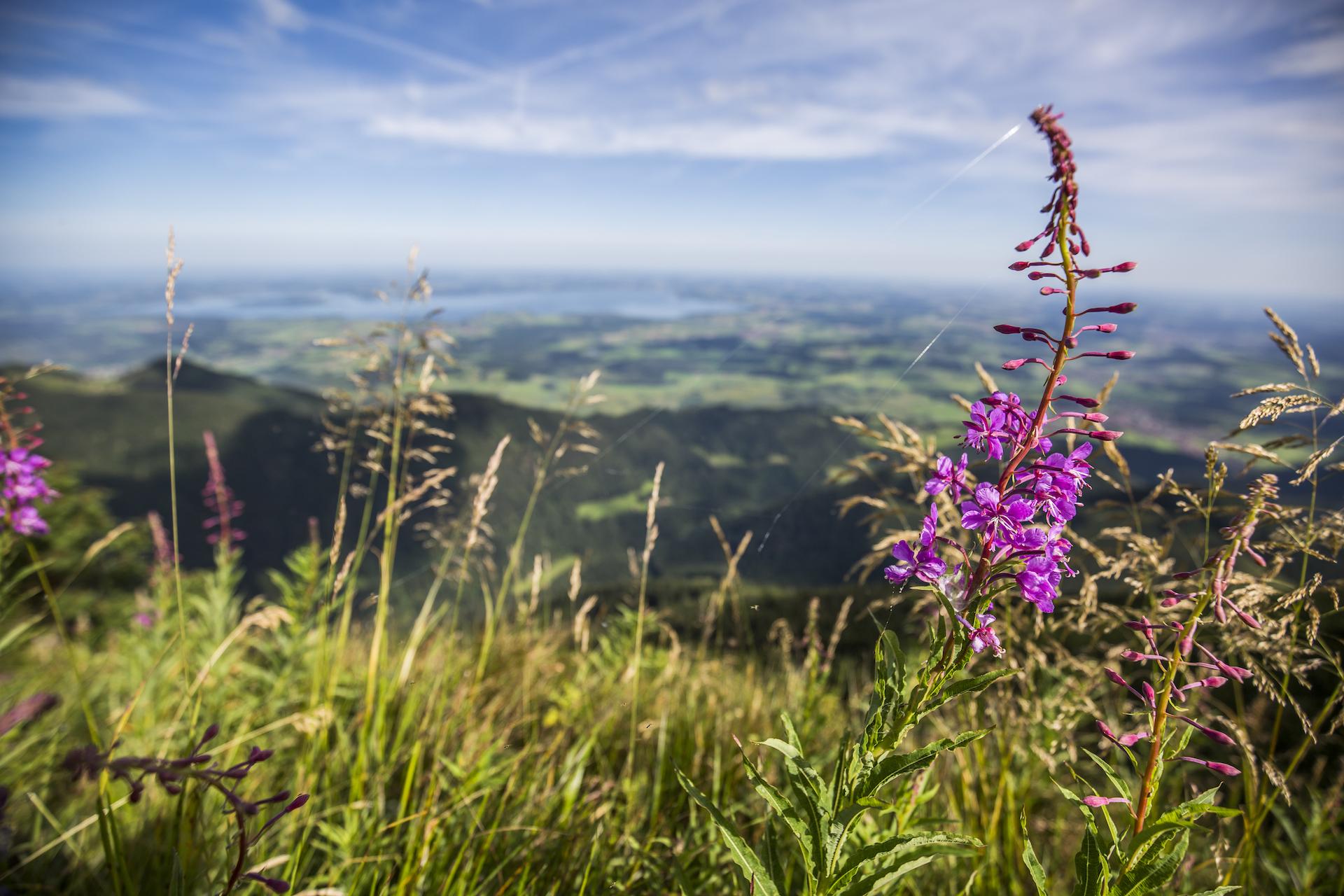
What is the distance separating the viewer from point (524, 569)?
743cm

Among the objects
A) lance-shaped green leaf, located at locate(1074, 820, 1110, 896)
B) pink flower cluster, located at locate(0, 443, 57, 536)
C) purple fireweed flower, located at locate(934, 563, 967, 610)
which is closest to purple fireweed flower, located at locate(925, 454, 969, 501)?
purple fireweed flower, located at locate(934, 563, 967, 610)

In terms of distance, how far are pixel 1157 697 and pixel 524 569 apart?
22.6ft

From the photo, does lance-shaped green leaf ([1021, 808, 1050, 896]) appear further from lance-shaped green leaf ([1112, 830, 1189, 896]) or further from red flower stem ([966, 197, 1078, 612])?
red flower stem ([966, 197, 1078, 612])

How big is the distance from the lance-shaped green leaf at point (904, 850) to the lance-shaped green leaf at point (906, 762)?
0.33 feet

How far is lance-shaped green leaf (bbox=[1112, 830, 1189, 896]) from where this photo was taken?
3.61ft

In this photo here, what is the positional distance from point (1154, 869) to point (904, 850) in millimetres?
428

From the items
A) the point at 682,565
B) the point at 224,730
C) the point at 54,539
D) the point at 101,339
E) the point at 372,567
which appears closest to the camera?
the point at 224,730


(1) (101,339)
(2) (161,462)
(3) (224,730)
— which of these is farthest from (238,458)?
(1) (101,339)

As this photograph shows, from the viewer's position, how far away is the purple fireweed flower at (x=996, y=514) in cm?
105

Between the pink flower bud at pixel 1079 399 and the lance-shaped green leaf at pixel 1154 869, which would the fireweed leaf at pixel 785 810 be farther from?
the pink flower bud at pixel 1079 399

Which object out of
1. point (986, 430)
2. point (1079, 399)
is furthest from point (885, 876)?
point (1079, 399)

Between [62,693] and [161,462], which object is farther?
[161,462]

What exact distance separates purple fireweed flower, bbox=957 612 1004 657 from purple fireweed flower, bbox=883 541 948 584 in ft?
0.29

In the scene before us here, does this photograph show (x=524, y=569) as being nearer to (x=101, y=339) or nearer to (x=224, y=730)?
(x=224, y=730)
